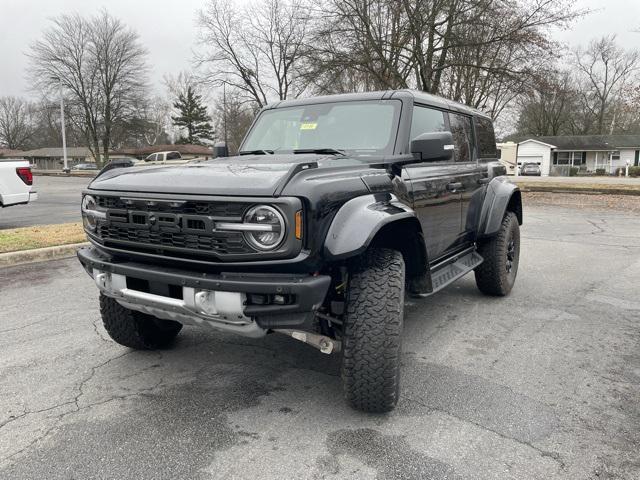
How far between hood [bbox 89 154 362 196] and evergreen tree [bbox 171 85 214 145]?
71.3 meters

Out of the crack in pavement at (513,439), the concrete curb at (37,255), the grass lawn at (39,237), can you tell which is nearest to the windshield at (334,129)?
the crack in pavement at (513,439)

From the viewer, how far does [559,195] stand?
63.2 feet

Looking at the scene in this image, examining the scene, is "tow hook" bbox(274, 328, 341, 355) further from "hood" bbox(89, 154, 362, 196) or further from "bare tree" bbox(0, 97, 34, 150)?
"bare tree" bbox(0, 97, 34, 150)

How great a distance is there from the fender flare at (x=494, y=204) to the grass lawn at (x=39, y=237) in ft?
18.9

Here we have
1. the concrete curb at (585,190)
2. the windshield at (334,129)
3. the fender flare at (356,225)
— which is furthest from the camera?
the concrete curb at (585,190)

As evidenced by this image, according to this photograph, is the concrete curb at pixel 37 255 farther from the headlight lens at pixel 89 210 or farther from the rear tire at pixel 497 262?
the rear tire at pixel 497 262

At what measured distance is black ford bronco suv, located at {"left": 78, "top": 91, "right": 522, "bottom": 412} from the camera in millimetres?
2408

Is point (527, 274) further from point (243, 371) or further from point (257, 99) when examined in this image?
point (257, 99)

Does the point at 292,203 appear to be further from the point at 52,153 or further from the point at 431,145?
the point at 52,153

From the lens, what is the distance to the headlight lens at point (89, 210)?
9.84 ft

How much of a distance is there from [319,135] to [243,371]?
1831mm

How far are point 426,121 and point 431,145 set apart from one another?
2.79 ft

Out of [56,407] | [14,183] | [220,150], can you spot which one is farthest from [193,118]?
[56,407]

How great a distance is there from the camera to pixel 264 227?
2371 mm
